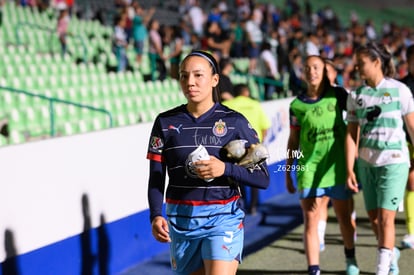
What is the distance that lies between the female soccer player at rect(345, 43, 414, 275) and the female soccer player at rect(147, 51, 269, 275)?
1985 millimetres

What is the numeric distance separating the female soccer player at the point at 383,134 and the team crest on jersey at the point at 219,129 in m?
2.08

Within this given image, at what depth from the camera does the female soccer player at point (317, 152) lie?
646cm

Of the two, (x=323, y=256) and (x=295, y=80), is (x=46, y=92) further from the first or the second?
(x=323, y=256)

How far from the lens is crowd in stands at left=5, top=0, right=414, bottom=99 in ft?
52.0

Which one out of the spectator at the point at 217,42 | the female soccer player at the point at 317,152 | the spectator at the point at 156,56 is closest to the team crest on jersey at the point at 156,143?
the female soccer player at the point at 317,152

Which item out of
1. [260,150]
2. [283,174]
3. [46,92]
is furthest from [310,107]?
[46,92]

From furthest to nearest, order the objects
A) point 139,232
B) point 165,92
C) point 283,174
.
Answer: point 165,92 < point 283,174 < point 139,232

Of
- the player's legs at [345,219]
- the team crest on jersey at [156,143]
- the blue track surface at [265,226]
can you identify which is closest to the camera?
the team crest on jersey at [156,143]

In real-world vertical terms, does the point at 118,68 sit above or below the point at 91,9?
below

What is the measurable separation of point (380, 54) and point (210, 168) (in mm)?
2475

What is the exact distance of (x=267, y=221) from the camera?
9.70 meters

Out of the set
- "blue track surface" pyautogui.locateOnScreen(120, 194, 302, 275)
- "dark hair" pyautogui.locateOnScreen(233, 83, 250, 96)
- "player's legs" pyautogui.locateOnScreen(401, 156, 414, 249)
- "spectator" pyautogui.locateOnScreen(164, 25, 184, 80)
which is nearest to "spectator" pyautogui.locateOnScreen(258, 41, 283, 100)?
"spectator" pyautogui.locateOnScreen(164, 25, 184, 80)

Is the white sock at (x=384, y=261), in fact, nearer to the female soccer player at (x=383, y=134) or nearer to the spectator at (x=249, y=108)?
the female soccer player at (x=383, y=134)

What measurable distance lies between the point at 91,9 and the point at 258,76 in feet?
21.3
